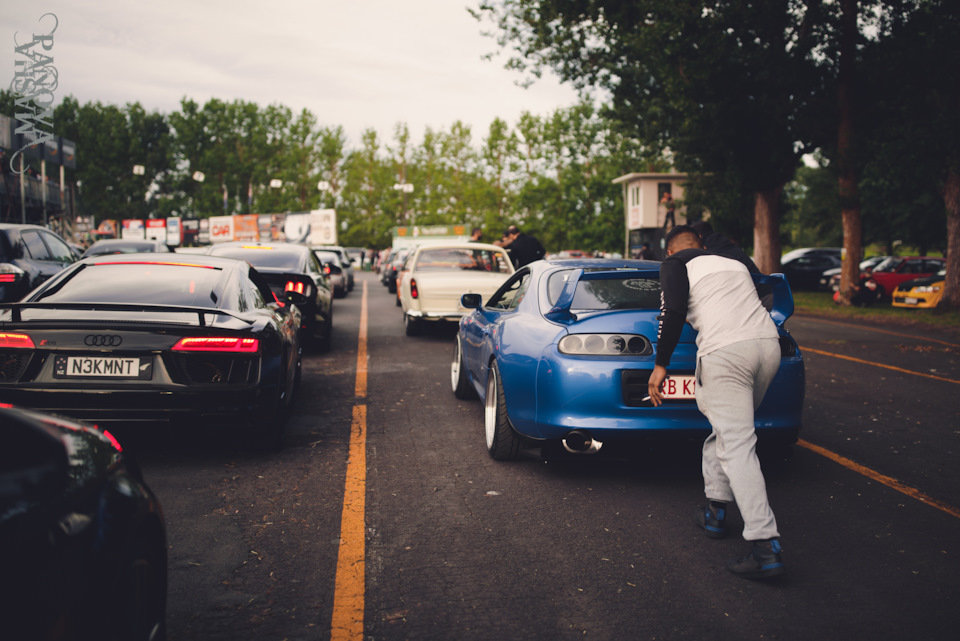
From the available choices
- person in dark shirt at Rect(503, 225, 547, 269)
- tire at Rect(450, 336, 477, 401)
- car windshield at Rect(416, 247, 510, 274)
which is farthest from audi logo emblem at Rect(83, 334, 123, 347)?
person in dark shirt at Rect(503, 225, 547, 269)

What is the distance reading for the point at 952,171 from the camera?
19391mm

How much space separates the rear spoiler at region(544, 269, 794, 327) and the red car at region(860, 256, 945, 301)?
24.2 meters

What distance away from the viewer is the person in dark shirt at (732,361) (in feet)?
11.8

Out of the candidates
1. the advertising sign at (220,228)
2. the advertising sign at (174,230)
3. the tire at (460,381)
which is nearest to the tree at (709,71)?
the tire at (460,381)

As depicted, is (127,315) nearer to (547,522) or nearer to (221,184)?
(547,522)

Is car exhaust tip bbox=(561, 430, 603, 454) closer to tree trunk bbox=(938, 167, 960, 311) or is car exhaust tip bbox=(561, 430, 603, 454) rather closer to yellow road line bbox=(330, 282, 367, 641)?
yellow road line bbox=(330, 282, 367, 641)

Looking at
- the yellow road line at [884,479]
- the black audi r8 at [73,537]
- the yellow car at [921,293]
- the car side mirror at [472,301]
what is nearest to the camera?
the black audi r8 at [73,537]

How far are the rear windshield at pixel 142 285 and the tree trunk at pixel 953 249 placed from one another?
61.3 ft

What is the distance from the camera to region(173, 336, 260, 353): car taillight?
196 inches

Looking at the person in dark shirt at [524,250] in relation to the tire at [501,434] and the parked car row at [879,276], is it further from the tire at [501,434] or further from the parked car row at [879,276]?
the parked car row at [879,276]

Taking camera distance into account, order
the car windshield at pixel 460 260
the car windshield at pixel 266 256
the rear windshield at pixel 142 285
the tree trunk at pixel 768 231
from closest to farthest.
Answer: the rear windshield at pixel 142 285 < the car windshield at pixel 266 256 < the car windshield at pixel 460 260 < the tree trunk at pixel 768 231

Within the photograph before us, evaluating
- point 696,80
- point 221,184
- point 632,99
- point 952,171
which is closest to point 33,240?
point 696,80

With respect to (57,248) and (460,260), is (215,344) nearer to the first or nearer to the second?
(57,248)

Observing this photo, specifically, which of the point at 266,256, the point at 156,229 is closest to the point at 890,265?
the point at 266,256
